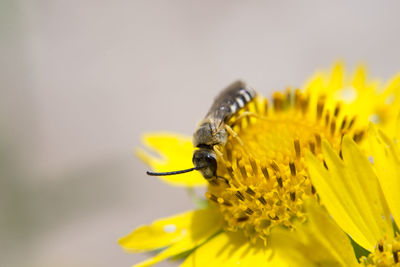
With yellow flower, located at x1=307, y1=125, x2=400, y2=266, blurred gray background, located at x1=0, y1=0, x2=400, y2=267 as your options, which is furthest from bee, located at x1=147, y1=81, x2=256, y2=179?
blurred gray background, located at x1=0, y1=0, x2=400, y2=267

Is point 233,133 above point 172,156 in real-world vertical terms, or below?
below

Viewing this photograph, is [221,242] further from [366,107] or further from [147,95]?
[147,95]

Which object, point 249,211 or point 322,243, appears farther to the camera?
point 249,211

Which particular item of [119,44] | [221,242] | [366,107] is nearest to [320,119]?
[366,107]

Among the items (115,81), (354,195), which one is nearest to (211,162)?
(354,195)

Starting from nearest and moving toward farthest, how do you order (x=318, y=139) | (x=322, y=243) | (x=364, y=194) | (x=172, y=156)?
(x=322, y=243) → (x=364, y=194) → (x=318, y=139) → (x=172, y=156)

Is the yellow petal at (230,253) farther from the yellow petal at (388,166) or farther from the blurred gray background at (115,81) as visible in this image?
the blurred gray background at (115,81)

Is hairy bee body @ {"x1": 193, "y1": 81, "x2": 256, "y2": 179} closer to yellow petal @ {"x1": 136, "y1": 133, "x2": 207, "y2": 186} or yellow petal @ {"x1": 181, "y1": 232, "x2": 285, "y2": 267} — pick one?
yellow petal @ {"x1": 181, "y1": 232, "x2": 285, "y2": 267}

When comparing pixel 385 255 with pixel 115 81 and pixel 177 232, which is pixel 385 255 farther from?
pixel 115 81
